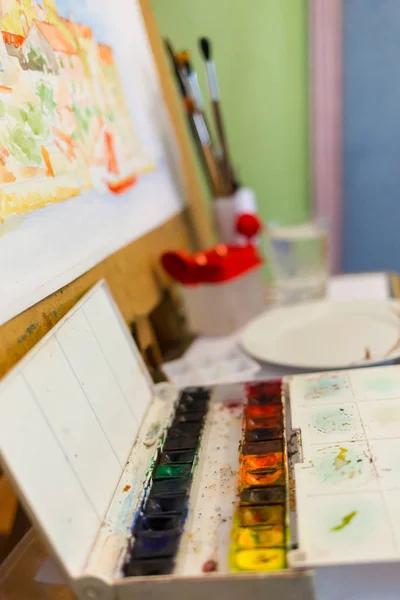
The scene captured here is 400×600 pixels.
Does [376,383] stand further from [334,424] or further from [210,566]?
[210,566]

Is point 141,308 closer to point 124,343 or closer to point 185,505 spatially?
point 124,343

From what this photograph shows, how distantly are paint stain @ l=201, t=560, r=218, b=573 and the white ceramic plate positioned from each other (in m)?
0.29

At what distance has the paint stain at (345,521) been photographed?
1.16 feet

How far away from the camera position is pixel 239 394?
0.55 metres

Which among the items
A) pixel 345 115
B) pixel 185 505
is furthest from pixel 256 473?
pixel 345 115

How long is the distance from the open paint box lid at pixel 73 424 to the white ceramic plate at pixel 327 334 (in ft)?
0.65

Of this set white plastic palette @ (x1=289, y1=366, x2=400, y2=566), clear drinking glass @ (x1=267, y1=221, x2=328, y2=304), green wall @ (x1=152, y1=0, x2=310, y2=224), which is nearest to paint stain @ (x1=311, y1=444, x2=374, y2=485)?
white plastic palette @ (x1=289, y1=366, x2=400, y2=566)

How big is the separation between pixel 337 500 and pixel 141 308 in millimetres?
391

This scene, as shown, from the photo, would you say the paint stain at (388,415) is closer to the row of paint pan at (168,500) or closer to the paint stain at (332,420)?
the paint stain at (332,420)

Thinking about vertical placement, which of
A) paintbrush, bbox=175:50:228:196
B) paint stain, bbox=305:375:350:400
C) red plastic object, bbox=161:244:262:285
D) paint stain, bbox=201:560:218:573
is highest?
paintbrush, bbox=175:50:228:196

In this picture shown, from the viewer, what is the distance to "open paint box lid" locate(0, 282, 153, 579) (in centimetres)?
35

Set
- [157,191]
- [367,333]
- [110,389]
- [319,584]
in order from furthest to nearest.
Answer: [157,191] < [367,333] < [110,389] < [319,584]

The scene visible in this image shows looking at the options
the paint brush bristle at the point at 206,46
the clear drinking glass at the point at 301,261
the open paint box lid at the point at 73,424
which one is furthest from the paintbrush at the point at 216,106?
the open paint box lid at the point at 73,424

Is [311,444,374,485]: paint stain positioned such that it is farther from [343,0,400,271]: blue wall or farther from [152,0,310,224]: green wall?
[343,0,400,271]: blue wall
